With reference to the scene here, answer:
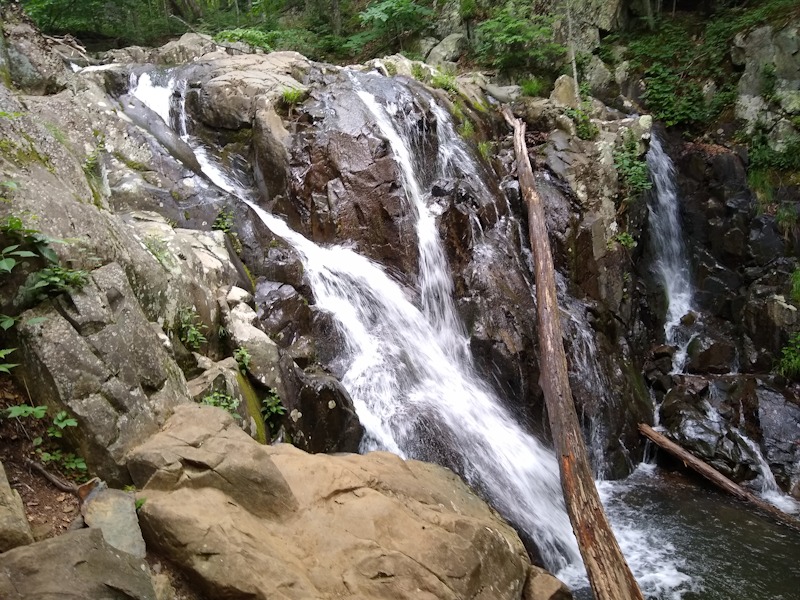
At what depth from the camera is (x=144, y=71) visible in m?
10.8

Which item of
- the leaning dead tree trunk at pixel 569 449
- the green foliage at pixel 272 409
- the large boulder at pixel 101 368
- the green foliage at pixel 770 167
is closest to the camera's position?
the large boulder at pixel 101 368

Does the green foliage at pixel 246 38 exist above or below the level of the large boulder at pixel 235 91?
above

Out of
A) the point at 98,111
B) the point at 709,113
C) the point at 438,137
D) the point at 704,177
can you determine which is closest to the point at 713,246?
the point at 704,177

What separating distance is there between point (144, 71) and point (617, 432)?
37.1 feet

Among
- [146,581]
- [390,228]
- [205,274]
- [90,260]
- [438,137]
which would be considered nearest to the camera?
[146,581]

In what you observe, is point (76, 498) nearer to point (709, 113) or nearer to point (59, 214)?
point (59, 214)

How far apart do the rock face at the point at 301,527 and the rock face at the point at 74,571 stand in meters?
0.36

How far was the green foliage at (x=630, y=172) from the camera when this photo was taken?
36.9 ft

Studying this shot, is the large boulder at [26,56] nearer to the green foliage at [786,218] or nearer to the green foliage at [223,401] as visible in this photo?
the green foliage at [223,401]

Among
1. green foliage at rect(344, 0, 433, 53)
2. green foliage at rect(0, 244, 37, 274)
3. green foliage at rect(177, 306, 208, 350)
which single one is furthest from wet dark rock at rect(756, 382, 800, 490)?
green foliage at rect(344, 0, 433, 53)

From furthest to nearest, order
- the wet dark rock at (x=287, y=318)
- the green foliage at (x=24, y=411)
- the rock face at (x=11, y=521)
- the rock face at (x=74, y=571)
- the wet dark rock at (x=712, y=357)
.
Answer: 1. the wet dark rock at (x=712, y=357)
2. the wet dark rock at (x=287, y=318)
3. the green foliage at (x=24, y=411)
4. the rock face at (x=11, y=521)
5. the rock face at (x=74, y=571)

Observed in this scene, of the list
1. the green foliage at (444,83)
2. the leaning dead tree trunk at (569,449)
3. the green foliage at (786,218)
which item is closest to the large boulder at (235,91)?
the green foliage at (444,83)

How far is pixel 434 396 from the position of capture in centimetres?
710

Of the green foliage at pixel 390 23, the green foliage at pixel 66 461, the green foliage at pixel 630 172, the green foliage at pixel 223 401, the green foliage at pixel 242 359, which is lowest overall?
the green foliage at pixel 223 401
